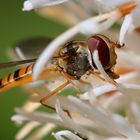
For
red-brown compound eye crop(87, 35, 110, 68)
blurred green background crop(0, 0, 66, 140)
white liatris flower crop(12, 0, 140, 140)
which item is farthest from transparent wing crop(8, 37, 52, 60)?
blurred green background crop(0, 0, 66, 140)

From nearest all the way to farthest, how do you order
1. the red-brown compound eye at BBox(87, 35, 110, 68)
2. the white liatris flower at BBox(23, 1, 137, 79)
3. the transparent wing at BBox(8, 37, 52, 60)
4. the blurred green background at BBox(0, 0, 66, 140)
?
the white liatris flower at BBox(23, 1, 137, 79), the red-brown compound eye at BBox(87, 35, 110, 68), the transparent wing at BBox(8, 37, 52, 60), the blurred green background at BBox(0, 0, 66, 140)

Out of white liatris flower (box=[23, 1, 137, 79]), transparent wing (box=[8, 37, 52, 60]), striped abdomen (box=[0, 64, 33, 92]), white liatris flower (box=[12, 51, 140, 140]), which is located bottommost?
white liatris flower (box=[12, 51, 140, 140])

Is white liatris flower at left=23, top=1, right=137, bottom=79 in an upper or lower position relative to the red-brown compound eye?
upper

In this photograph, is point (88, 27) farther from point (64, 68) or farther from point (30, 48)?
point (30, 48)

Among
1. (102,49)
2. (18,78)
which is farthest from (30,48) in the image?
(102,49)

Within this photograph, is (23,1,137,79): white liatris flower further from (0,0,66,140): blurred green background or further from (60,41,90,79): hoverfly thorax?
(0,0,66,140): blurred green background

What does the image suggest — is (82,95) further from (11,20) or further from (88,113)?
(11,20)

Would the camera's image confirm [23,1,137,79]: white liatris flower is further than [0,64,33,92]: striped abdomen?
No

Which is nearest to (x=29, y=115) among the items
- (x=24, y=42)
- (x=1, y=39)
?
(x=24, y=42)
